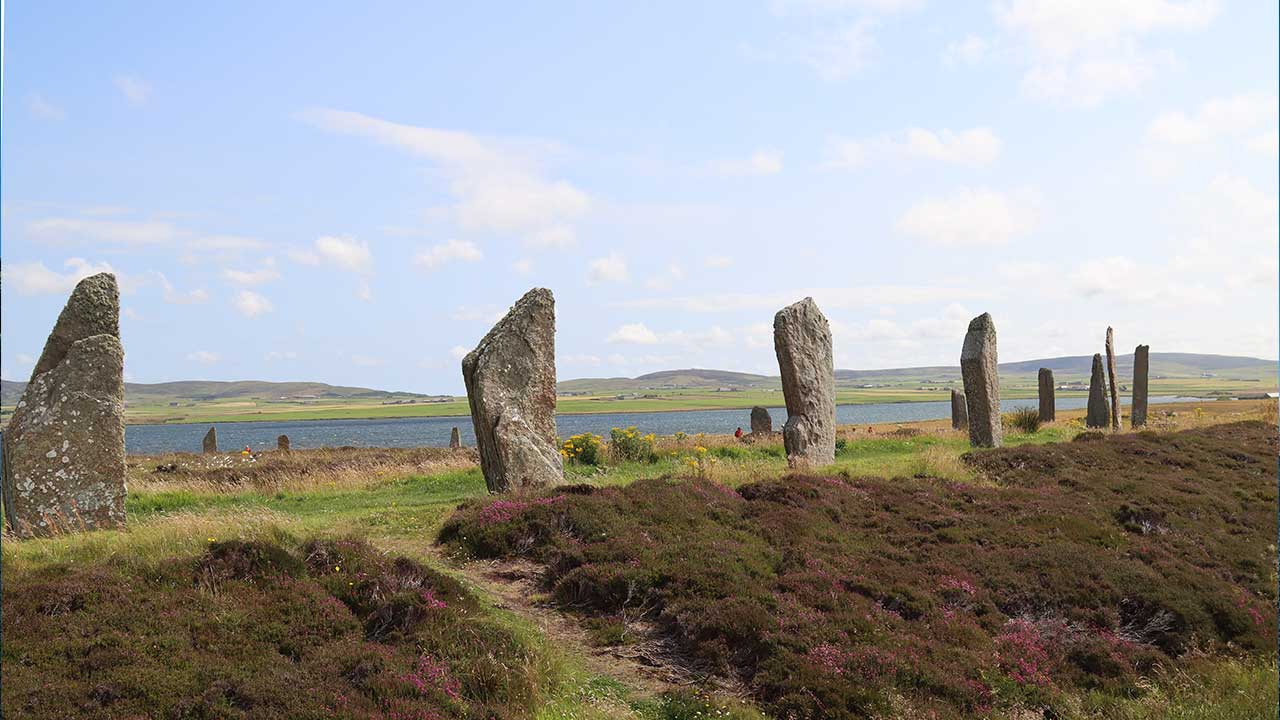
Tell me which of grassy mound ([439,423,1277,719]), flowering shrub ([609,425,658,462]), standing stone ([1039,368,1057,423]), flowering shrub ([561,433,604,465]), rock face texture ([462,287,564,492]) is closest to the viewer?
grassy mound ([439,423,1277,719])

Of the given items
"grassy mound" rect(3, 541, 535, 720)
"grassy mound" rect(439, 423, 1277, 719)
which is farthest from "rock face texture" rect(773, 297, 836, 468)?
"grassy mound" rect(3, 541, 535, 720)

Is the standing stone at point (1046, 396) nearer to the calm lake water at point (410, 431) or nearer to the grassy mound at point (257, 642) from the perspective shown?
the calm lake water at point (410, 431)

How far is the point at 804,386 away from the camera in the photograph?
23.2 meters

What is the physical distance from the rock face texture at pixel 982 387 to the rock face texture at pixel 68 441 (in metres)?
23.5

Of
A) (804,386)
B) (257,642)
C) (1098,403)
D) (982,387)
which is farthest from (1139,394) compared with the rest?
(257,642)

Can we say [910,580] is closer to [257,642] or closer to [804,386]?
[257,642]

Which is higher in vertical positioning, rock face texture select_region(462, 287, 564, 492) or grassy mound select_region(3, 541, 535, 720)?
rock face texture select_region(462, 287, 564, 492)

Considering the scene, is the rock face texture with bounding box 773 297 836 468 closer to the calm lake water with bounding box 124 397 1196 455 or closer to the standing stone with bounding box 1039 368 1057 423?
the standing stone with bounding box 1039 368 1057 423

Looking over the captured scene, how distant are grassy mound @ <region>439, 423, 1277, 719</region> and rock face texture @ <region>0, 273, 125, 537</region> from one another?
5917 millimetres

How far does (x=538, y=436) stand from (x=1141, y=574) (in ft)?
36.4

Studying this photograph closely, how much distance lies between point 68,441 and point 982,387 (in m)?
24.9

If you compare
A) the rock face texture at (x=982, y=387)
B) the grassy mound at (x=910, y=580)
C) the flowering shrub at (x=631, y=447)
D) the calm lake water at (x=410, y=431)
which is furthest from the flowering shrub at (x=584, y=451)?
the calm lake water at (x=410, y=431)

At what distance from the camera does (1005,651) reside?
11055 millimetres

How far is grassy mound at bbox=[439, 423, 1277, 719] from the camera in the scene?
10117mm
